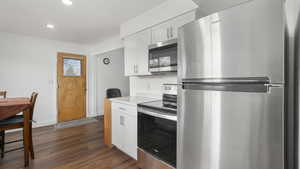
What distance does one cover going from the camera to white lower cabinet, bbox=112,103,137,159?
212 cm

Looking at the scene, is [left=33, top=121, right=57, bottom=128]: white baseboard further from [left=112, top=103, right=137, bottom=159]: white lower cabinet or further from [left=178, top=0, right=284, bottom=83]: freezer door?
[left=178, top=0, right=284, bottom=83]: freezer door

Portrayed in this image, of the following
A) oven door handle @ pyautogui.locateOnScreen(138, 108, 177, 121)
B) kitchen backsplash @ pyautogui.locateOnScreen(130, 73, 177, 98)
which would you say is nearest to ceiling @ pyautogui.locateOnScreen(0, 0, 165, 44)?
kitchen backsplash @ pyautogui.locateOnScreen(130, 73, 177, 98)

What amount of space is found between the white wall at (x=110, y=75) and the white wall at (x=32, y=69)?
1.09 meters

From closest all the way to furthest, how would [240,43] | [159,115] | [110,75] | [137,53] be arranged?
[240,43] < [159,115] < [137,53] < [110,75]

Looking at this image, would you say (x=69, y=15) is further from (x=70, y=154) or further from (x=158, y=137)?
(x=158, y=137)

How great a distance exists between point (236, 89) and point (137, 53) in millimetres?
1937

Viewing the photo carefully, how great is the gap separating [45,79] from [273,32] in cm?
480

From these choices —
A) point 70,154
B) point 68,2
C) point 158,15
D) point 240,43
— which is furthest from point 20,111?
point 240,43

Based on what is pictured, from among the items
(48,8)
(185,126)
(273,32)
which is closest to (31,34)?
(48,8)

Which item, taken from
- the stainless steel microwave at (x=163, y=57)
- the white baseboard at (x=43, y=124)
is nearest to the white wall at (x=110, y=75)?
the white baseboard at (x=43, y=124)

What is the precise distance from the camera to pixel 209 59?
3.51 ft

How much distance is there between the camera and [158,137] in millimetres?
1771

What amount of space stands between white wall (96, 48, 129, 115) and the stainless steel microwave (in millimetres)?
2848

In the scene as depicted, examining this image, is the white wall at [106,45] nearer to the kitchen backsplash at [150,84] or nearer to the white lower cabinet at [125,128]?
the kitchen backsplash at [150,84]
